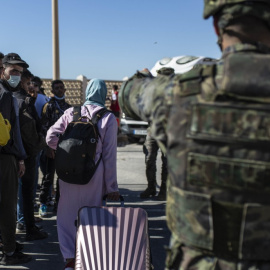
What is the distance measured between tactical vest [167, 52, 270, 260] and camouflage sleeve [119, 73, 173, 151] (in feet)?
0.17

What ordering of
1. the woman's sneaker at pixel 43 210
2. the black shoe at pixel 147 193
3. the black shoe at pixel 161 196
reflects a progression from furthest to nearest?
the black shoe at pixel 147 193
the black shoe at pixel 161 196
the woman's sneaker at pixel 43 210

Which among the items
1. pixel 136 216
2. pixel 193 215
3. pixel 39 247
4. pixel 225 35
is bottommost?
pixel 39 247

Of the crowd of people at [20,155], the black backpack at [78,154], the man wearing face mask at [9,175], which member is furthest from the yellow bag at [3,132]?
the black backpack at [78,154]

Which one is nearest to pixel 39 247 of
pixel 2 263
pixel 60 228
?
pixel 2 263

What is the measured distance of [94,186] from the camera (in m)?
3.33

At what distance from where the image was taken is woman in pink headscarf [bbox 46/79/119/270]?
333 cm

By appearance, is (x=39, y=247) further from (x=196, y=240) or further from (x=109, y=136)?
(x=196, y=240)

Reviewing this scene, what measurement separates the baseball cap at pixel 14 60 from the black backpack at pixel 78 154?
121cm

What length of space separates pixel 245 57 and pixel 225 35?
181 millimetres

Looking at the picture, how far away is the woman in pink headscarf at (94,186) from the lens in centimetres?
333

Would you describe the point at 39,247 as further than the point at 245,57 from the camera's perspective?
Yes

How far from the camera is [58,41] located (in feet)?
39.2

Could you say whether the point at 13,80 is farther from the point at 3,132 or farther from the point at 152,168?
the point at 152,168

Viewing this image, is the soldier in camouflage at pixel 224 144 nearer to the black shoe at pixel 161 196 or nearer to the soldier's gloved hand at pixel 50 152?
the soldier's gloved hand at pixel 50 152
